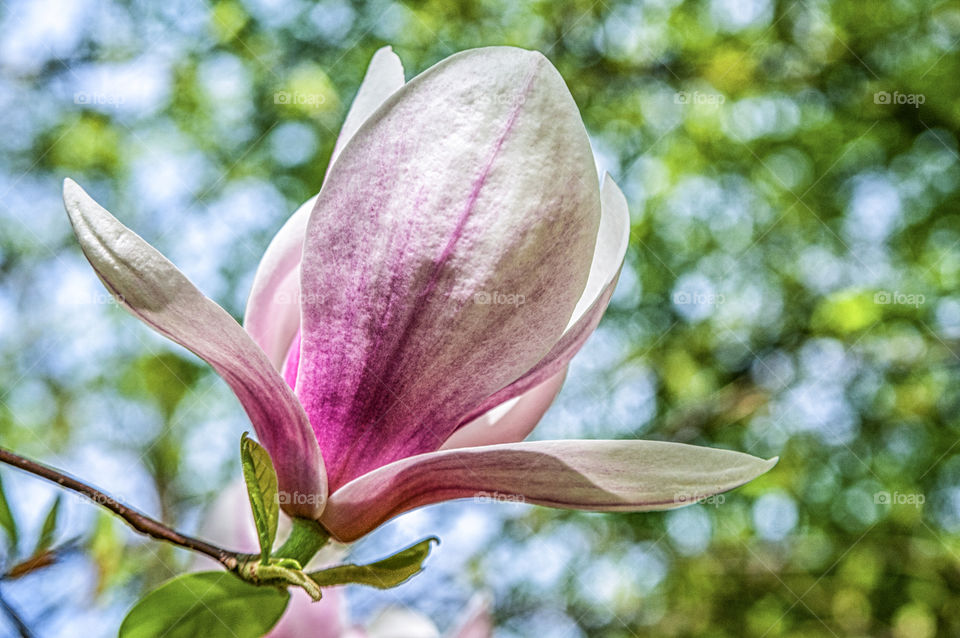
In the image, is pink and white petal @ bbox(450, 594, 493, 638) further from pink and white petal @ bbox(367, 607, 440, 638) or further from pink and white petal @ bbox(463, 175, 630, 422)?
pink and white petal @ bbox(463, 175, 630, 422)

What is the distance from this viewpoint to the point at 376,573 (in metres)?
0.31

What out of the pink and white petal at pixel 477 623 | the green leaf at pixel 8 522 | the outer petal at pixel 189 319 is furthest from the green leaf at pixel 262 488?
the pink and white petal at pixel 477 623

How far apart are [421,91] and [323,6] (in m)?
2.20

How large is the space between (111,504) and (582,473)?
15cm

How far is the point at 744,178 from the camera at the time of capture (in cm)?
239

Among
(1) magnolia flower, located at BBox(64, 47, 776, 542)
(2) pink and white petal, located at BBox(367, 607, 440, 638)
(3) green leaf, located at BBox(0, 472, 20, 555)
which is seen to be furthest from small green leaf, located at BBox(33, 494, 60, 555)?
(2) pink and white petal, located at BBox(367, 607, 440, 638)

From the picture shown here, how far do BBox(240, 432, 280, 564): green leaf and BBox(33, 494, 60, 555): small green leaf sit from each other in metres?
0.17

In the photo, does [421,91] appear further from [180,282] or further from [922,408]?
[922,408]

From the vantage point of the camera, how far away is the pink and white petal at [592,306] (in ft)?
1.08

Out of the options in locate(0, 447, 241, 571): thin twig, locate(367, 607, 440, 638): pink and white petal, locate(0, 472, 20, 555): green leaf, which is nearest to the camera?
locate(0, 447, 241, 571): thin twig

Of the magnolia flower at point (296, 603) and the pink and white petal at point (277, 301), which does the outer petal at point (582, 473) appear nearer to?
the pink and white petal at point (277, 301)

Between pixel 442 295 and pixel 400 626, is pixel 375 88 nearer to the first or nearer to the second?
pixel 442 295

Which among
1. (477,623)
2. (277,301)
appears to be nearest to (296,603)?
(477,623)

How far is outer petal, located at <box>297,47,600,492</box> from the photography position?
→ 29cm
